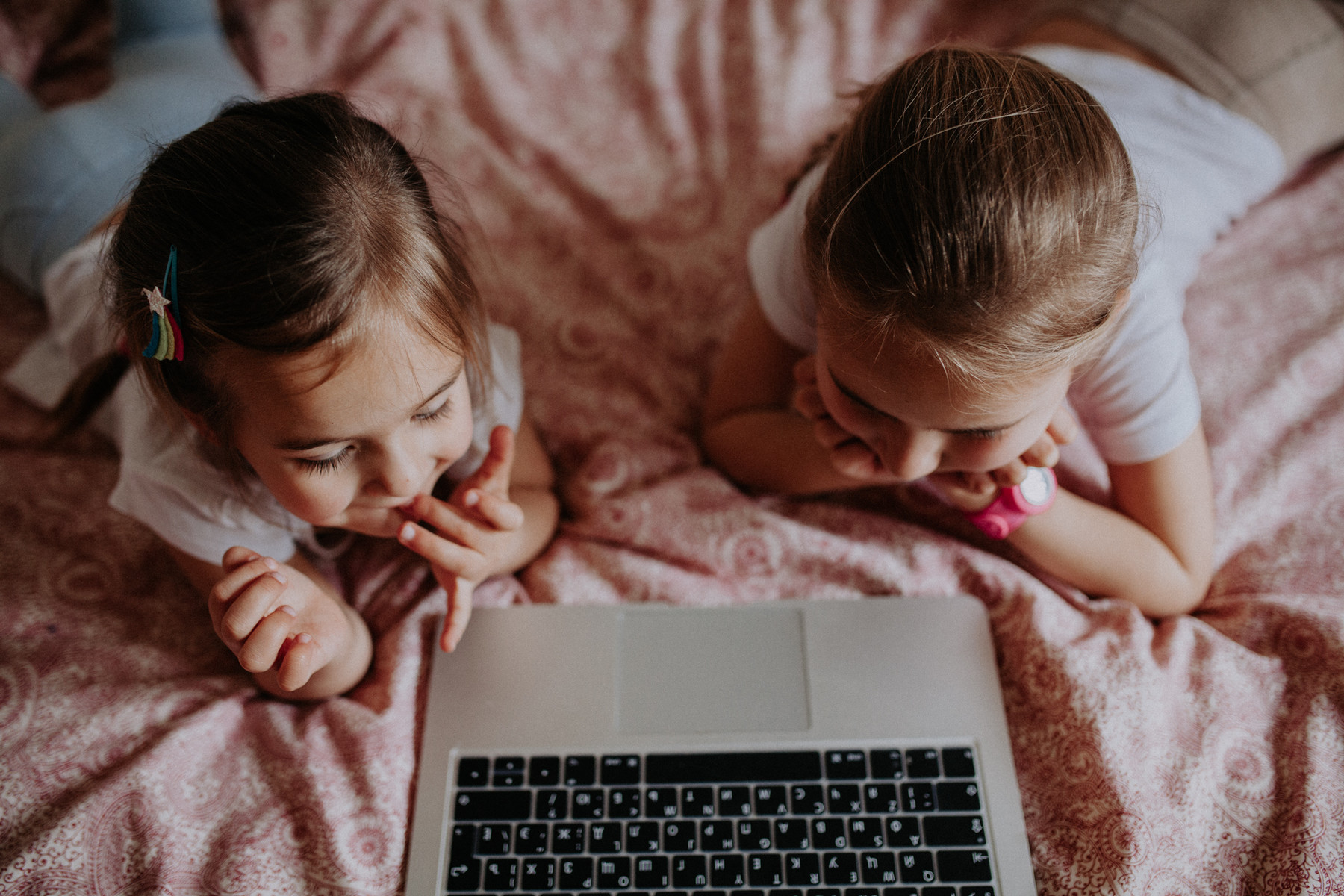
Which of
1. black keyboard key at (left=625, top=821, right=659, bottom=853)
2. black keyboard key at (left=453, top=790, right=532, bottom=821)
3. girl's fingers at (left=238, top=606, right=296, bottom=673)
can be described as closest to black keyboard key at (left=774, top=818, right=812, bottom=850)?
black keyboard key at (left=625, top=821, right=659, bottom=853)

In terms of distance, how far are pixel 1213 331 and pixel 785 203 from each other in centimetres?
52

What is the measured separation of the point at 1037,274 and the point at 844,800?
1.50 feet

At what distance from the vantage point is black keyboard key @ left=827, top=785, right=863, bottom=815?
78 centimetres

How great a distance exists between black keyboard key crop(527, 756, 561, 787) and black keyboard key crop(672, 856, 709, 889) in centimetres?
12

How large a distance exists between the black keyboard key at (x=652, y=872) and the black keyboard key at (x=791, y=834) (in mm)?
95

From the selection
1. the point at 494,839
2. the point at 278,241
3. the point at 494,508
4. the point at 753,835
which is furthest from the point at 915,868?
the point at 278,241

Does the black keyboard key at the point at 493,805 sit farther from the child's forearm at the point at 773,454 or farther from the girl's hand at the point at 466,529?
the child's forearm at the point at 773,454

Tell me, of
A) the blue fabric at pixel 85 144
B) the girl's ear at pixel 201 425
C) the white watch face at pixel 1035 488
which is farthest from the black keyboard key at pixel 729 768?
the blue fabric at pixel 85 144

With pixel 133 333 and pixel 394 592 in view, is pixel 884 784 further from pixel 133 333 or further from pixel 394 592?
pixel 133 333

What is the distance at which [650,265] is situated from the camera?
1132 millimetres

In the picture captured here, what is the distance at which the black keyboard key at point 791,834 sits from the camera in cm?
76

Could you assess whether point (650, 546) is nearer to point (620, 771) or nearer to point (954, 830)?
point (620, 771)

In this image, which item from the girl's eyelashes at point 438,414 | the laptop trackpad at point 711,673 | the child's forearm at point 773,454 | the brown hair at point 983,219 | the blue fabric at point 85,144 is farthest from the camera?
the blue fabric at point 85,144

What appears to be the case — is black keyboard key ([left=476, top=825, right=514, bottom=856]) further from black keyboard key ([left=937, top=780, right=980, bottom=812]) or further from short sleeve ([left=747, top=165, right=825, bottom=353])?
short sleeve ([left=747, top=165, right=825, bottom=353])
